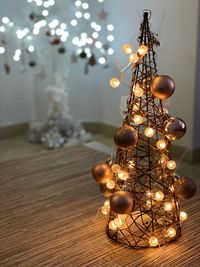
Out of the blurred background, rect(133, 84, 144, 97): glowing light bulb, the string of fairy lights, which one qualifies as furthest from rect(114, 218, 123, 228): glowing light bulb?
the string of fairy lights

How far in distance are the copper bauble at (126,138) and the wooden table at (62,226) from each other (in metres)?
0.49

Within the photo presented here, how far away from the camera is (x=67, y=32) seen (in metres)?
3.41

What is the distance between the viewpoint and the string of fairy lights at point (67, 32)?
3348mm

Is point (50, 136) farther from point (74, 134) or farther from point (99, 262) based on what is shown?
point (99, 262)

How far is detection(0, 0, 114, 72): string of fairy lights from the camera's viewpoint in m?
3.35

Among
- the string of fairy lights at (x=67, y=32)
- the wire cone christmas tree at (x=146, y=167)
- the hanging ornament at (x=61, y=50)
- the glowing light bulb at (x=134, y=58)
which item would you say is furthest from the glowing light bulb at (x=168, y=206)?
the hanging ornament at (x=61, y=50)

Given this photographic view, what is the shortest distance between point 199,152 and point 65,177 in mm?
1075

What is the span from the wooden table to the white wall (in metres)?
0.97

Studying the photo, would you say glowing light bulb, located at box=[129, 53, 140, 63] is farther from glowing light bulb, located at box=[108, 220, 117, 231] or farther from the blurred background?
the blurred background

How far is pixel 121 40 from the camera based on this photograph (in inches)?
135

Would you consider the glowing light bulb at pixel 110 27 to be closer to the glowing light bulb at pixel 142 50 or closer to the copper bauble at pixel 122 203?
the glowing light bulb at pixel 142 50

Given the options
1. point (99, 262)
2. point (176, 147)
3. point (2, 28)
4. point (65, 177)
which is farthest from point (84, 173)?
point (2, 28)

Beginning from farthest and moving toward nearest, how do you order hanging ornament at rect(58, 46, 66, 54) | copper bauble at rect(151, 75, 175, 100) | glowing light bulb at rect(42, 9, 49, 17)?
hanging ornament at rect(58, 46, 66, 54) → glowing light bulb at rect(42, 9, 49, 17) → copper bauble at rect(151, 75, 175, 100)

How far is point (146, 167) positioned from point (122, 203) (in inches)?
9.6
